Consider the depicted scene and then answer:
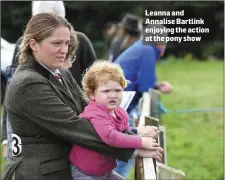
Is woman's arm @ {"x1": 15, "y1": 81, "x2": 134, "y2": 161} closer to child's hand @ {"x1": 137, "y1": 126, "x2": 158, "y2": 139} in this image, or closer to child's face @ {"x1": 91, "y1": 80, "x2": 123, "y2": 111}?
child's face @ {"x1": 91, "y1": 80, "x2": 123, "y2": 111}

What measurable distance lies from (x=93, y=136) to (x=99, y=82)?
0.96ft

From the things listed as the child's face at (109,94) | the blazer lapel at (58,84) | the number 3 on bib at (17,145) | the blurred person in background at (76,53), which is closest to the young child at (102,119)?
the child's face at (109,94)

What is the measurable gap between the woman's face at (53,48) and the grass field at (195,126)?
13.5 feet

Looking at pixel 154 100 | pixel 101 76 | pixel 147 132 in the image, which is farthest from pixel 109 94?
pixel 154 100

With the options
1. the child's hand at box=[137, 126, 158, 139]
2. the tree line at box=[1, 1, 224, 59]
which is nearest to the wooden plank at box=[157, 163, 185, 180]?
the child's hand at box=[137, 126, 158, 139]

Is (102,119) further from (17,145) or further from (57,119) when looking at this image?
(17,145)

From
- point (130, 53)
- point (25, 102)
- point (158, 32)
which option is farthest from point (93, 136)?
point (130, 53)

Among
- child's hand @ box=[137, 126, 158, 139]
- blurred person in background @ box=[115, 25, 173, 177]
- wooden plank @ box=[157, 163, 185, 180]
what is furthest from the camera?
blurred person in background @ box=[115, 25, 173, 177]

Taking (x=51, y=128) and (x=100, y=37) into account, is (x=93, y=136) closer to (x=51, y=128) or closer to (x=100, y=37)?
(x=51, y=128)

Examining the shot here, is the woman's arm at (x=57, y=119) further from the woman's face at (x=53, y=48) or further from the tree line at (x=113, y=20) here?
the tree line at (x=113, y=20)

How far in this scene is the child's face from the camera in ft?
9.68

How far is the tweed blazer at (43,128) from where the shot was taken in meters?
2.85

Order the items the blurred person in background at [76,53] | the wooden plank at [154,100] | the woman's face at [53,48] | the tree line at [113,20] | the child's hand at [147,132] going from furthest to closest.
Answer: the tree line at [113,20] < the wooden plank at [154,100] < the blurred person in background at [76,53] < the child's hand at [147,132] < the woman's face at [53,48]

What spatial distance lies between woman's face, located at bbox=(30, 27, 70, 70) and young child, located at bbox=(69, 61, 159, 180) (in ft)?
0.61
